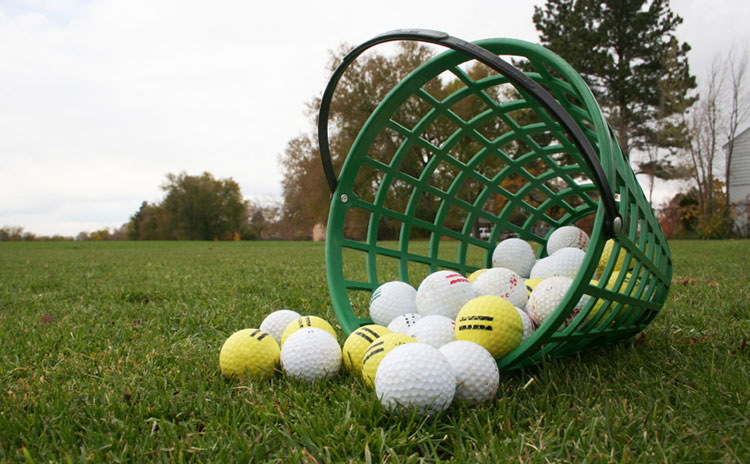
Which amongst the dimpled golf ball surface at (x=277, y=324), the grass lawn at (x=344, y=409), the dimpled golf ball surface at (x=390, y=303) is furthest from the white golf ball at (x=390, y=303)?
the dimpled golf ball surface at (x=277, y=324)

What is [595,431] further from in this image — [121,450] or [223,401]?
[121,450]

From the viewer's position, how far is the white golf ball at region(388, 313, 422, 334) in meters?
1.79

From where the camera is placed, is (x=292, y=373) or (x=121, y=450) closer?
(x=121, y=450)

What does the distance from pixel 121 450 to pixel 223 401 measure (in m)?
0.29

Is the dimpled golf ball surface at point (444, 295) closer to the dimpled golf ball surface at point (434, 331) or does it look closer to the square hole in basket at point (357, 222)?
the dimpled golf ball surface at point (434, 331)

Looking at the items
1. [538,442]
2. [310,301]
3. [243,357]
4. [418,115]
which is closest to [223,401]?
[243,357]

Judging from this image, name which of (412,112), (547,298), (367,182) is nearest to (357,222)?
(367,182)

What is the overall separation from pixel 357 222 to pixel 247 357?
1965 cm

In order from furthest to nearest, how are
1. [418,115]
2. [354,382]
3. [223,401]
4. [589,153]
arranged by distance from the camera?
[418,115], [354,382], [223,401], [589,153]

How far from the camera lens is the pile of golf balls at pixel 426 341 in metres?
1.20

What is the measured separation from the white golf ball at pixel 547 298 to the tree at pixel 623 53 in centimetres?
1922

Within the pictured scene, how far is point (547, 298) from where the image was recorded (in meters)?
1.63

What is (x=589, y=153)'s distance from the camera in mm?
1146

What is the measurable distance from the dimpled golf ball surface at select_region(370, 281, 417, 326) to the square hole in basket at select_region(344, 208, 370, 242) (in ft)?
48.4
